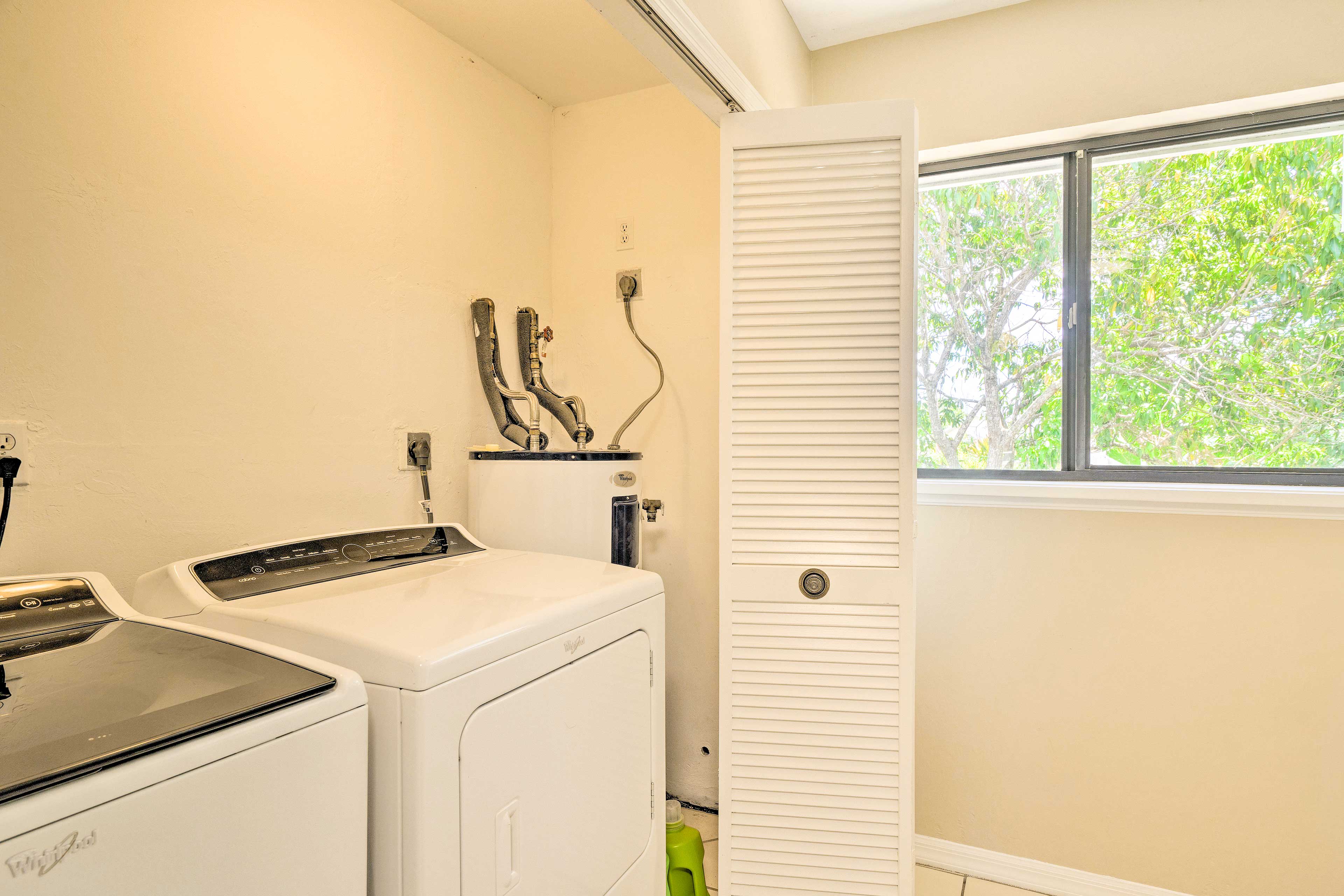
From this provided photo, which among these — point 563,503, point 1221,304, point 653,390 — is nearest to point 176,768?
point 563,503

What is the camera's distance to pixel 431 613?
109 centimetres

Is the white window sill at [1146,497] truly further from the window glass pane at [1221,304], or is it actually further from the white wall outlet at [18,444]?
the white wall outlet at [18,444]

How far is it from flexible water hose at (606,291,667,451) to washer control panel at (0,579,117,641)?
4.14ft

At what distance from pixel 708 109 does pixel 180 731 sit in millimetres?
1508

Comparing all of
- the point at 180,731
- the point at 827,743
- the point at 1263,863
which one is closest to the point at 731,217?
the point at 827,743

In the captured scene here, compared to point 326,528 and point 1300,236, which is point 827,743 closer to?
point 326,528

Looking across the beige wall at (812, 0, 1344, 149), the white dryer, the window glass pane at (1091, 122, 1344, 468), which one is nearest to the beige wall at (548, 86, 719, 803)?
the beige wall at (812, 0, 1344, 149)

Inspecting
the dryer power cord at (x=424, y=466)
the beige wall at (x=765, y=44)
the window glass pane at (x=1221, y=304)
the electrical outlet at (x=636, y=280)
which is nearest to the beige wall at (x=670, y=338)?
the electrical outlet at (x=636, y=280)

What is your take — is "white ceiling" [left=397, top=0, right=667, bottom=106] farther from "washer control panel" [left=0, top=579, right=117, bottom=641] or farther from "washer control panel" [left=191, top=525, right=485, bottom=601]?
"washer control panel" [left=0, top=579, right=117, bottom=641]

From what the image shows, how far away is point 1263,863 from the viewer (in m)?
1.66

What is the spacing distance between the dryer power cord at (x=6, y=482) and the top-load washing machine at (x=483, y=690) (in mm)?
215

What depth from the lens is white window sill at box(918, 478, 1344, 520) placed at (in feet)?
5.26

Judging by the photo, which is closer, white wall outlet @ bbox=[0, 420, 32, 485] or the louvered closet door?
white wall outlet @ bbox=[0, 420, 32, 485]

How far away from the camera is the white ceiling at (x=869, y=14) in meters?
1.88
